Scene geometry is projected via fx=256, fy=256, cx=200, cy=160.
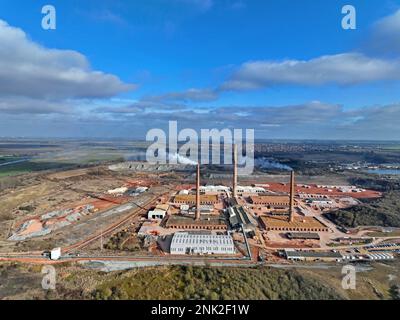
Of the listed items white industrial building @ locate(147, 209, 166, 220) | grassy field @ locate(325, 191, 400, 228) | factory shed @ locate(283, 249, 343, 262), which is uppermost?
white industrial building @ locate(147, 209, 166, 220)

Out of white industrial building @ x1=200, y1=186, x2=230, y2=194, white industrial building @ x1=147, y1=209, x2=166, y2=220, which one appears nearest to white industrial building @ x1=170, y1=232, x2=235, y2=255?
white industrial building @ x1=147, y1=209, x2=166, y2=220

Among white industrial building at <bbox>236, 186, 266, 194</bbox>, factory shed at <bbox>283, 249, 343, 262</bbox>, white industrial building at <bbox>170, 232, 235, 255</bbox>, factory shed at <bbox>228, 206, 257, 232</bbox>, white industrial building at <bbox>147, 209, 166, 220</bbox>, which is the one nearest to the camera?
factory shed at <bbox>283, 249, 343, 262</bbox>

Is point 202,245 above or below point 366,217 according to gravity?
above

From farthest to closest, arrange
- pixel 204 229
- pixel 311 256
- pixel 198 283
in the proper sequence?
1. pixel 204 229
2. pixel 311 256
3. pixel 198 283

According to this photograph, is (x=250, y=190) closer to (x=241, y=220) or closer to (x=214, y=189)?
(x=214, y=189)

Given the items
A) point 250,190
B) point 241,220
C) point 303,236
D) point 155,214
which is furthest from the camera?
point 250,190

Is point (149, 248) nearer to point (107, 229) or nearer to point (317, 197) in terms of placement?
point (107, 229)

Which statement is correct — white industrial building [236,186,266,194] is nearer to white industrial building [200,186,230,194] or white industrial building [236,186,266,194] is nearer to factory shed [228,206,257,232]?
white industrial building [200,186,230,194]

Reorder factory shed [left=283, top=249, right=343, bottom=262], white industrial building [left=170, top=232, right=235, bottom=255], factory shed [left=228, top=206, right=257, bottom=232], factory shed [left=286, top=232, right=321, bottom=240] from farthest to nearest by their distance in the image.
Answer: factory shed [left=228, top=206, right=257, bottom=232], factory shed [left=286, top=232, right=321, bottom=240], white industrial building [left=170, top=232, right=235, bottom=255], factory shed [left=283, top=249, right=343, bottom=262]

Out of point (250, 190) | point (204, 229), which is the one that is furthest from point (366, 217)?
point (204, 229)
